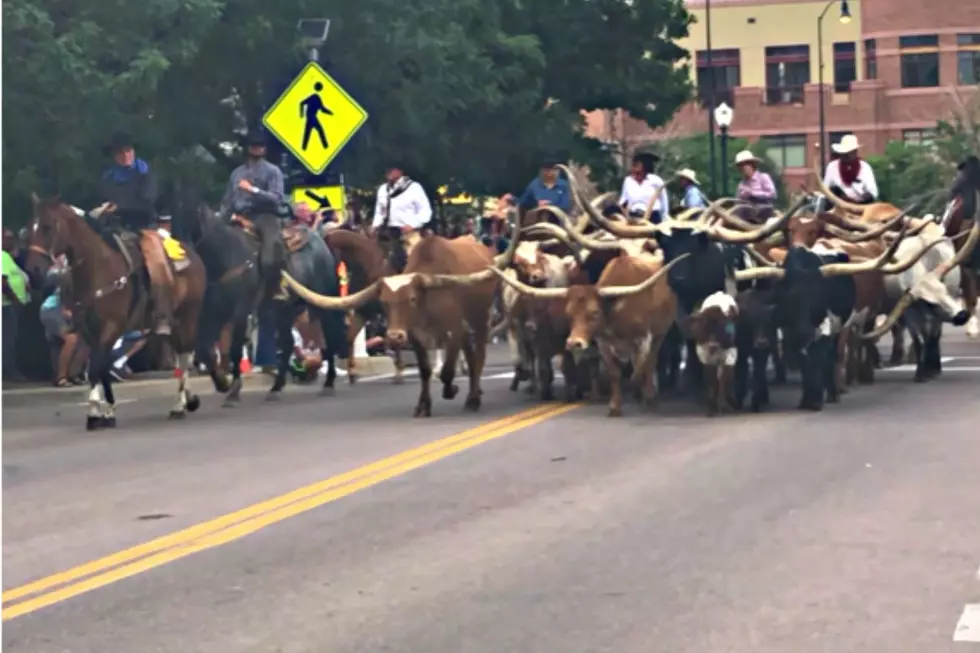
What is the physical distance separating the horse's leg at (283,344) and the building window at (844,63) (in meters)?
66.4

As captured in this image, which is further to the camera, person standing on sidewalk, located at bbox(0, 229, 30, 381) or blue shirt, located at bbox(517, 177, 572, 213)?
person standing on sidewalk, located at bbox(0, 229, 30, 381)

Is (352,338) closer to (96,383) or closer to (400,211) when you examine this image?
(400,211)

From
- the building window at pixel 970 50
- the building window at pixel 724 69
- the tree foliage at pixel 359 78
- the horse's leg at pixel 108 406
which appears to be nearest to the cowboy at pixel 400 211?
the tree foliage at pixel 359 78

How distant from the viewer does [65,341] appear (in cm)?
2452

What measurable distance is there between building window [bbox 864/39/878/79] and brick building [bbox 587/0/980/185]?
0.13 ft

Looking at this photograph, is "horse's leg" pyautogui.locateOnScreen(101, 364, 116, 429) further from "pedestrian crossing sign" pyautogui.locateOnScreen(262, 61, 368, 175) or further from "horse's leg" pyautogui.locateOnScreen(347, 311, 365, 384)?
"pedestrian crossing sign" pyautogui.locateOnScreen(262, 61, 368, 175)

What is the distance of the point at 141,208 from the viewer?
19.9 m

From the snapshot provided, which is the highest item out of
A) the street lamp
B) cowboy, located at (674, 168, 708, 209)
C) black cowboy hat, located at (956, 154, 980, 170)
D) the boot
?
the street lamp

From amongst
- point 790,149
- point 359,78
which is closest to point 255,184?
point 359,78

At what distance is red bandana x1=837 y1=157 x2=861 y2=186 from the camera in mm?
23469

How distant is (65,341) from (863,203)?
8.89 m

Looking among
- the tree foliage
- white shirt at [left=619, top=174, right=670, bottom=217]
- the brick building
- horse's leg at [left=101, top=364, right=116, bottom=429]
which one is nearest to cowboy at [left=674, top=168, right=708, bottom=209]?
white shirt at [left=619, top=174, right=670, bottom=217]

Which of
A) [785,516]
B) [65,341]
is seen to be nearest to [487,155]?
Result: [65,341]

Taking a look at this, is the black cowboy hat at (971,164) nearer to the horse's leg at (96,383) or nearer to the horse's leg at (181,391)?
the horse's leg at (181,391)
